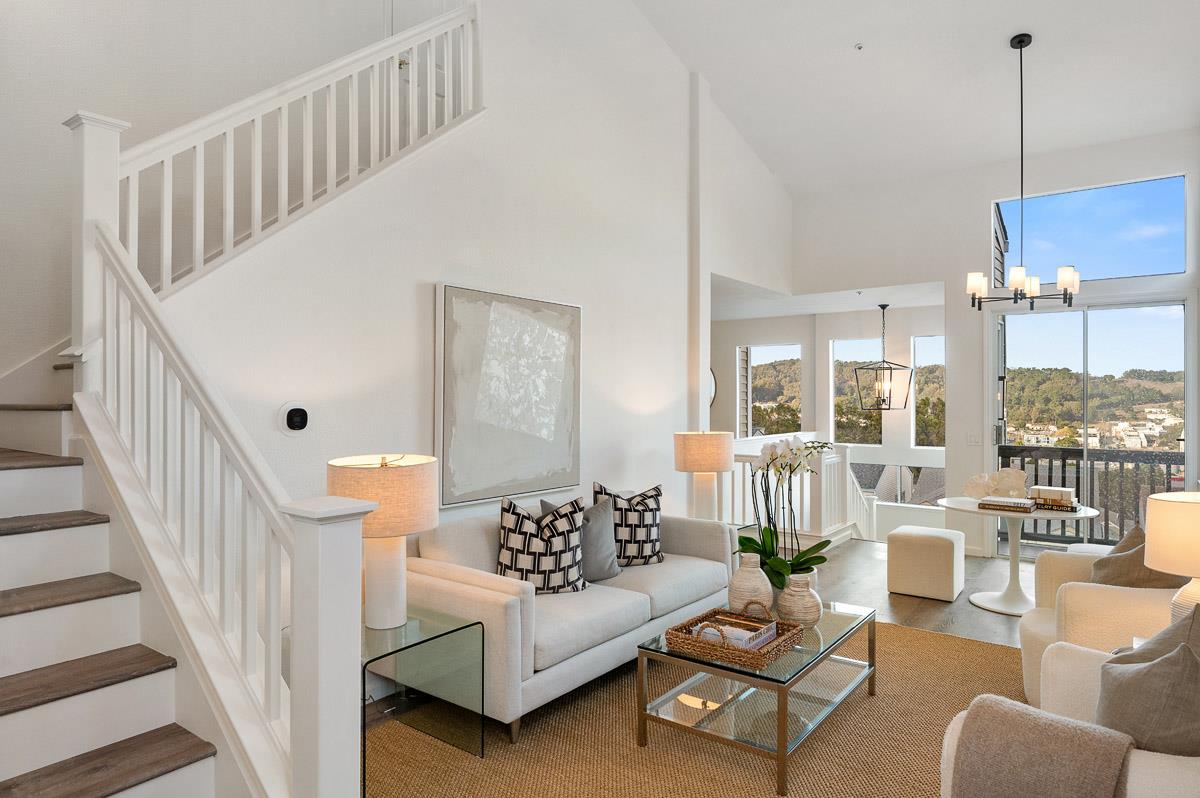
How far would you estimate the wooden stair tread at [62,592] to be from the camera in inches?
73.2

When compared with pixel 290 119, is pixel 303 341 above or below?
below

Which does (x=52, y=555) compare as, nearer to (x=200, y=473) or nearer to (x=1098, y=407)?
(x=200, y=473)

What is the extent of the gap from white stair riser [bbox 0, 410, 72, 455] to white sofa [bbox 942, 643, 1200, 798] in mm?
2770

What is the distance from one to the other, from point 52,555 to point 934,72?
5.49 meters

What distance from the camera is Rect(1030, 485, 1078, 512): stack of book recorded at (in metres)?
4.57

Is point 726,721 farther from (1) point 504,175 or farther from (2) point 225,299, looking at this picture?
(1) point 504,175

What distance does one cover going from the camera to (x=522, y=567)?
336 centimetres

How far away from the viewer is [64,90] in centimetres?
297

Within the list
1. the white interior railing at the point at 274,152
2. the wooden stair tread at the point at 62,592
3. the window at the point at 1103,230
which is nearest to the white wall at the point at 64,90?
the white interior railing at the point at 274,152

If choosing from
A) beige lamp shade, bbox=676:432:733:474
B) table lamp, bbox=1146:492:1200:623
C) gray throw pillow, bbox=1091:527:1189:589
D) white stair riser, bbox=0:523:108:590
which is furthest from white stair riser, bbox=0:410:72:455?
gray throw pillow, bbox=1091:527:1189:589

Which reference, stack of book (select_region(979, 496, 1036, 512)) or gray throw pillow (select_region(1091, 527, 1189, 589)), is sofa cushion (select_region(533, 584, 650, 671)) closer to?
gray throw pillow (select_region(1091, 527, 1189, 589))

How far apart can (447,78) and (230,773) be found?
3.12 meters

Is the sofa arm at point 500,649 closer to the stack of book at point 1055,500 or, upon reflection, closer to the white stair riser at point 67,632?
the white stair riser at point 67,632

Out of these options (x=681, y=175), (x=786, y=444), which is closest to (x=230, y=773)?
(x=786, y=444)
